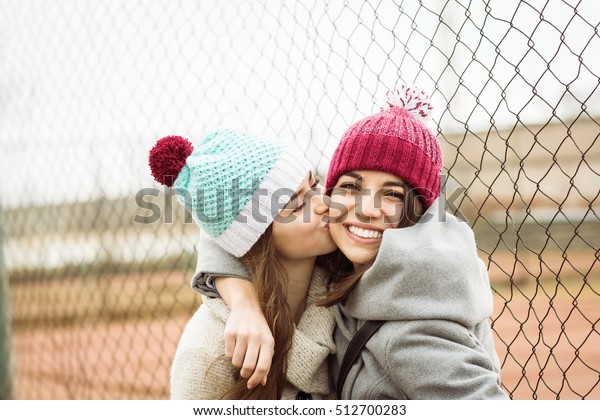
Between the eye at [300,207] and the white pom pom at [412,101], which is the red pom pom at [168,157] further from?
the white pom pom at [412,101]

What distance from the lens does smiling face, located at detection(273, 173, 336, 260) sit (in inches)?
57.4

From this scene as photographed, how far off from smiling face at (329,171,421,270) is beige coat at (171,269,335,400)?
19 centimetres

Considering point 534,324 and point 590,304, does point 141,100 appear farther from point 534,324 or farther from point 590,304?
Answer: point 590,304

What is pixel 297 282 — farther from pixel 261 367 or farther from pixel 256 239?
pixel 261 367

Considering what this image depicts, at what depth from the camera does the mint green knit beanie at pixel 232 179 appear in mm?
1434

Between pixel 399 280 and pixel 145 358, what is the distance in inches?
215

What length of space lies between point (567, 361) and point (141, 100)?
15.3 ft

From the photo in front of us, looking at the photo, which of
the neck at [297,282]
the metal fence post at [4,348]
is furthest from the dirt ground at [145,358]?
the neck at [297,282]

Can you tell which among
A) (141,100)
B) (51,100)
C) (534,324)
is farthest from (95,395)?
(534,324)

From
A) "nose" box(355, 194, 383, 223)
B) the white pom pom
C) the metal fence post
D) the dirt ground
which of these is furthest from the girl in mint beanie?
the metal fence post

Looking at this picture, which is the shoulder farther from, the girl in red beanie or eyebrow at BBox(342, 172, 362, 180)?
eyebrow at BBox(342, 172, 362, 180)

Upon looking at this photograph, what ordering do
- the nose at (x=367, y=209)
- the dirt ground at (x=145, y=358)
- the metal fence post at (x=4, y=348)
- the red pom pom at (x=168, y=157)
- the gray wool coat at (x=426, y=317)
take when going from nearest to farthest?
the gray wool coat at (x=426, y=317) → the nose at (x=367, y=209) → the red pom pom at (x=168, y=157) → the metal fence post at (x=4, y=348) → the dirt ground at (x=145, y=358)

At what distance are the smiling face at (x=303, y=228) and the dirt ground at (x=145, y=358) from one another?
1259mm

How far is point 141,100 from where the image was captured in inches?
99.6
